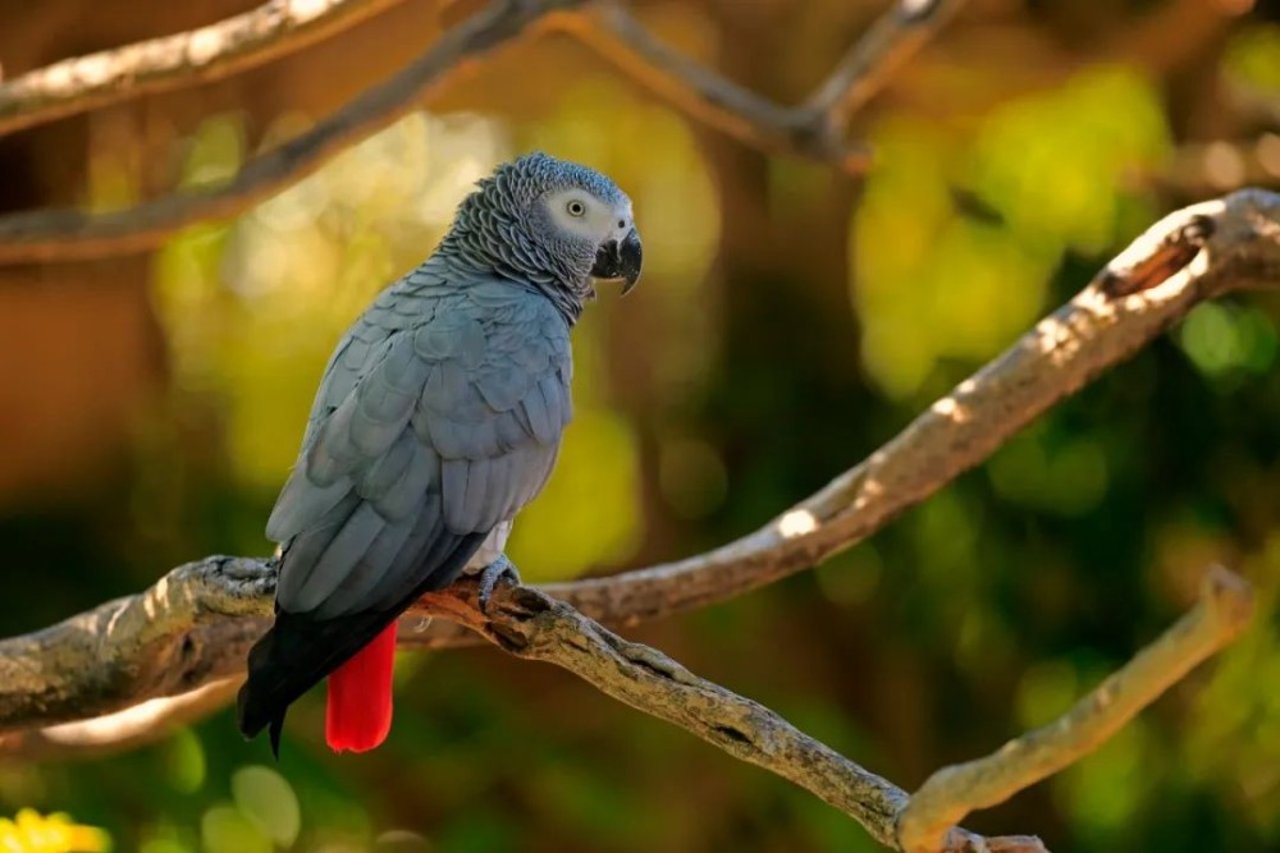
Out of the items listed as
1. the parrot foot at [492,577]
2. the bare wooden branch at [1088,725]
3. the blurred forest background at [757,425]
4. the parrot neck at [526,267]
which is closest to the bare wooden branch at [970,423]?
the parrot foot at [492,577]

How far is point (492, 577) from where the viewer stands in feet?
4.40

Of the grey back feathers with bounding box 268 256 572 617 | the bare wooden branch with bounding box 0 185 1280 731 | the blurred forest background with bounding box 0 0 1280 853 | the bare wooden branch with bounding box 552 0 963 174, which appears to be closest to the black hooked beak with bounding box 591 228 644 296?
the grey back feathers with bounding box 268 256 572 617

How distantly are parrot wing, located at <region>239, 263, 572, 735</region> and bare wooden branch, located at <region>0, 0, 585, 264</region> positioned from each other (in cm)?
38

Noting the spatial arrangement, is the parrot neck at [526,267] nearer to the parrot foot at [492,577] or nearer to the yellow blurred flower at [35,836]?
the parrot foot at [492,577]

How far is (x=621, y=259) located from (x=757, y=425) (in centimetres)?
129

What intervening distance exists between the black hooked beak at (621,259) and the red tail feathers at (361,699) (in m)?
0.49

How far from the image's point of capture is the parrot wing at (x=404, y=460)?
3.88 ft

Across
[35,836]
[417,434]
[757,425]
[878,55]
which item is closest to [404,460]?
[417,434]

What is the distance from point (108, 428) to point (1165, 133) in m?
2.15

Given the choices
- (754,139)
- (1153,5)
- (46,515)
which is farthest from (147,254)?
(1153,5)

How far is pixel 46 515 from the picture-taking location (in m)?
2.48

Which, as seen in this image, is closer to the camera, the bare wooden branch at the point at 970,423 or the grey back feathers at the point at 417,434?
the grey back feathers at the point at 417,434

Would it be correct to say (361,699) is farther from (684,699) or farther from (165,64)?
(165,64)

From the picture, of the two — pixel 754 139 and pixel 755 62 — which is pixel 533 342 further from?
pixel 755 62
